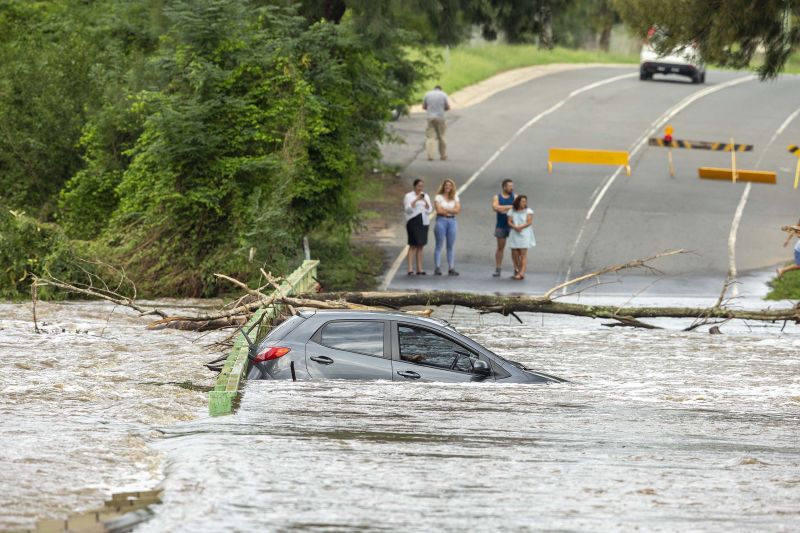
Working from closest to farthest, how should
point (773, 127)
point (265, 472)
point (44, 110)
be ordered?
point (265, 472) < point (44, 110) < point (773, 127)

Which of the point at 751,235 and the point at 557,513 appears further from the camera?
the point at 751,235

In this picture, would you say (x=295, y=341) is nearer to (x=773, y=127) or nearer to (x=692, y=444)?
(x=692, y=444)

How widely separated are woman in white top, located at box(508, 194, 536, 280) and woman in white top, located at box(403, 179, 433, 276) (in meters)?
1.69

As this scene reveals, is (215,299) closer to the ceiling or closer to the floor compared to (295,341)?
closer to the floor

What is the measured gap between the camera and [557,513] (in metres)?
8.43

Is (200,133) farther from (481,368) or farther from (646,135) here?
(646,135)

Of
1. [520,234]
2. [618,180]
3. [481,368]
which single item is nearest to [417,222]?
[520,234]

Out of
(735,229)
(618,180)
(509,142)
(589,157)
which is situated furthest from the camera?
(509,142)

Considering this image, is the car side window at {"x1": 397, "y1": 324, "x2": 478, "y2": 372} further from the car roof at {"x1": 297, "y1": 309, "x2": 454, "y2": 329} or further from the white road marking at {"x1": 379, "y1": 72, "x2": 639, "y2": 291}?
the white road marking at {"x1": 379, "y1": 72, "x2": 639, "y2": 291}

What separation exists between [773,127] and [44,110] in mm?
25718

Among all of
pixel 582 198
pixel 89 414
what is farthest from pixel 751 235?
pixel 89 414

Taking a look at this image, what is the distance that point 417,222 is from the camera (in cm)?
2594

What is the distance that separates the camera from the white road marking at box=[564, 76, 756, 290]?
2977 centimetres

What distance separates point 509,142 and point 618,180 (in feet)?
20.7
